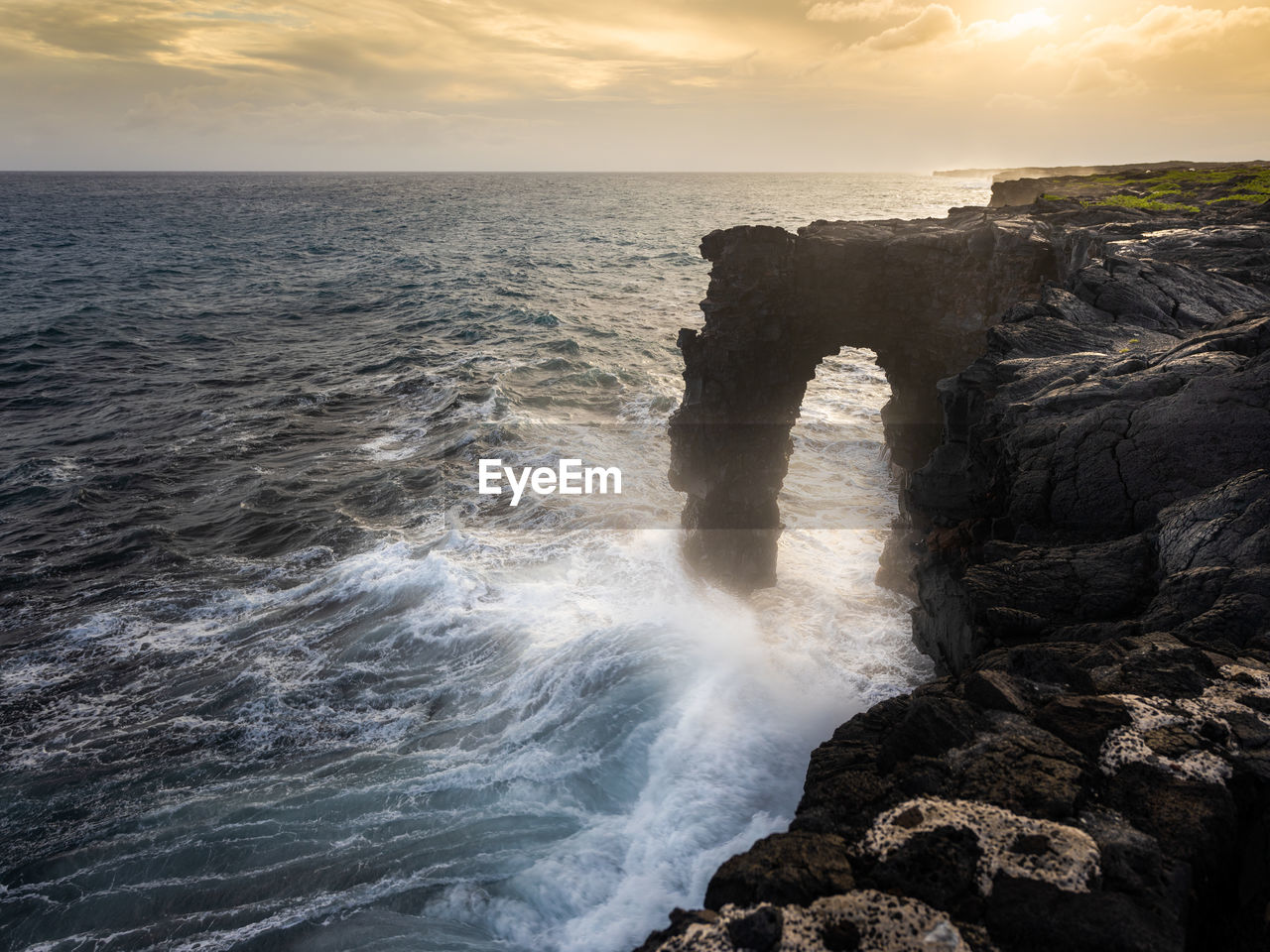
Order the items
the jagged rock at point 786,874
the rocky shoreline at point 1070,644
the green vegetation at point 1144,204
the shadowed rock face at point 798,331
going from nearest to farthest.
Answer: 1. the rocky shoreline at point 1070,644
2. the jagged rock at point 786,874
3. the shadowed rock face at point 798,331
4. the green vegetation at point 1144,204

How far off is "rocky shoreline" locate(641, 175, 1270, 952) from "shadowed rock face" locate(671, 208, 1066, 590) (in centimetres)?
21

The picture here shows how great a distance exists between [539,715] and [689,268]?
232ft

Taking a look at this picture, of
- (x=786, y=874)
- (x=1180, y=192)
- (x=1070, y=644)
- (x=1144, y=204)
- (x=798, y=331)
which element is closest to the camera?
(x=786, y=874)

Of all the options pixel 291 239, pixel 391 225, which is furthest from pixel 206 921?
pixel 391 225

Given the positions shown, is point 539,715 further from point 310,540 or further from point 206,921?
point 310,540

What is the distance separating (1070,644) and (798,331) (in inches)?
673

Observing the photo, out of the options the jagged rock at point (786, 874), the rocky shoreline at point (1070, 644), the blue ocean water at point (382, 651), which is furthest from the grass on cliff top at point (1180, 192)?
the jagged rock at point (786, 874)

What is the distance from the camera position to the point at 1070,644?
31.4ft

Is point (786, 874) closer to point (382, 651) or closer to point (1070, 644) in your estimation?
point (1070, 644)

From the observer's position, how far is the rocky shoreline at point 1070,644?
632 cm

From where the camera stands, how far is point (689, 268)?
80875 millimetres

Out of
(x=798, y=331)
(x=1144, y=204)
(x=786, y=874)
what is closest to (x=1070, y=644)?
(x=786, y=874)

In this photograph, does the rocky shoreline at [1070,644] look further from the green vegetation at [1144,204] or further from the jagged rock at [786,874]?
the green vegetation at [1144,204]

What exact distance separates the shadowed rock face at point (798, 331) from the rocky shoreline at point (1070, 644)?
210 millimetres
